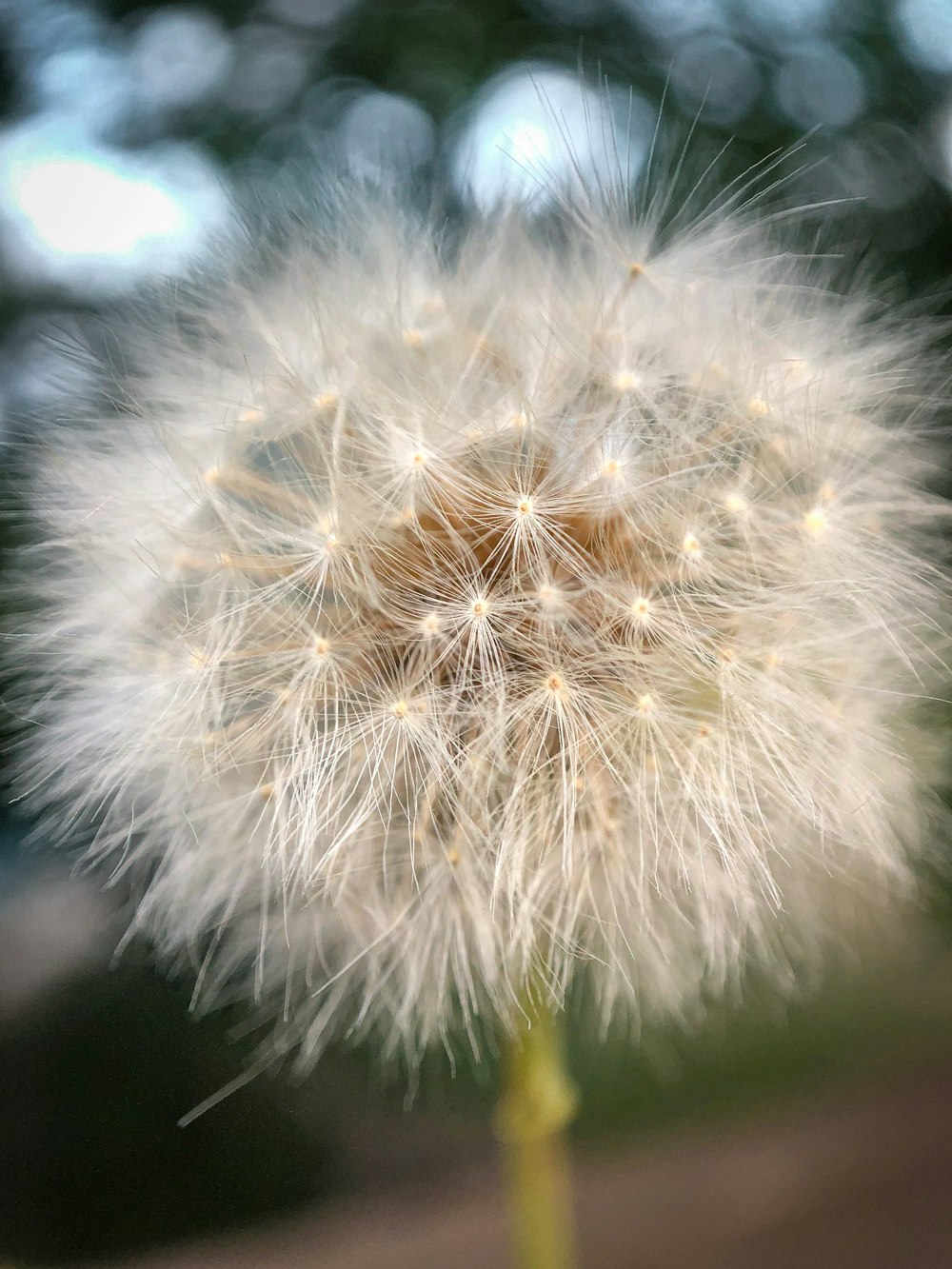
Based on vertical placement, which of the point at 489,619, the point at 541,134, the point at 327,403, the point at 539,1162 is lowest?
the point at 539,1162

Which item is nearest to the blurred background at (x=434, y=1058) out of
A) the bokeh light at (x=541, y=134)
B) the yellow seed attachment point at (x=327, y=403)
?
the bokeh light at (x=541, y=134)

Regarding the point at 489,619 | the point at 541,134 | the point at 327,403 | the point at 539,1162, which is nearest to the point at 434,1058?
the point at 539,1162

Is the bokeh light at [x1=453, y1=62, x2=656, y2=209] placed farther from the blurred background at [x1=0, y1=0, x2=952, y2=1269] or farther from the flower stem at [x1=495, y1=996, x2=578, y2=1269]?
the flower stem at [x1=495, y1=996, x2=578, y2=1269]

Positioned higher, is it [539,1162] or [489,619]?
[489,619]

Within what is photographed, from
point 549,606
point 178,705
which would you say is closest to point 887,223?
point 549,606

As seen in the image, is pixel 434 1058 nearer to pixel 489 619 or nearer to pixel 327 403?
pixel 489 619

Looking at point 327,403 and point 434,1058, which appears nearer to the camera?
point 327,403

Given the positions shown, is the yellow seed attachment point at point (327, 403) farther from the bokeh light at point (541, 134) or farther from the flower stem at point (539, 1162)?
the flower stem at point (539, 1162)
